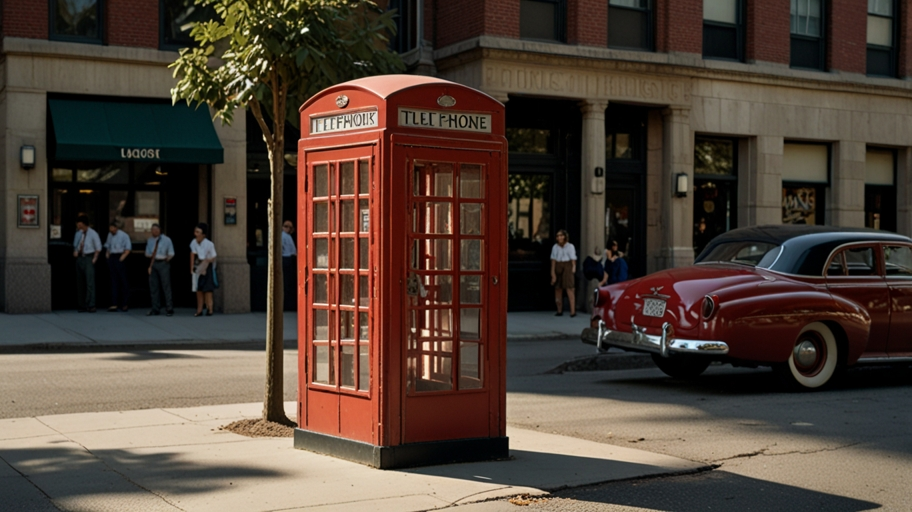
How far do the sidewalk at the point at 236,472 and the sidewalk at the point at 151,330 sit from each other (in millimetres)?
7905

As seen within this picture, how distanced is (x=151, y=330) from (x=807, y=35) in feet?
58.6

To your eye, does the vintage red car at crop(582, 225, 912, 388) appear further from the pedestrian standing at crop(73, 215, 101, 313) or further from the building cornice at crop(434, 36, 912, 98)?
the pedestrian standing at crop(73, 215, 101, 313)

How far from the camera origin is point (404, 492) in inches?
255

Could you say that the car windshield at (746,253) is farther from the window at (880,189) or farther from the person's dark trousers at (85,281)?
the window at (880,189)

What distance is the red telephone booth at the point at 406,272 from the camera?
23.1 feet

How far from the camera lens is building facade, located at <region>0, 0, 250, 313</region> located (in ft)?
66.3

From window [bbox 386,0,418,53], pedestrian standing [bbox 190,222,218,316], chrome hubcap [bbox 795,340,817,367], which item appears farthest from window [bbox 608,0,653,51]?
chrome hubcap [bbox 795,340,817,367]

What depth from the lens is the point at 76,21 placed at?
69.0 feet

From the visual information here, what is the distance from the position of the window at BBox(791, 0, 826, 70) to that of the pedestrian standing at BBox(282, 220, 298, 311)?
43.7 ft

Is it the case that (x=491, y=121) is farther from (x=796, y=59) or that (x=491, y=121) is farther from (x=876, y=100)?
(x=876, y=100)

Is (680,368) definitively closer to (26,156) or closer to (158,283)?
(158,283)

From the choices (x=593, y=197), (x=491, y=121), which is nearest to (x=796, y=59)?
(x=593, y=197)

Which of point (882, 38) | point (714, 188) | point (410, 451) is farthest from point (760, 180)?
point (410, 451)

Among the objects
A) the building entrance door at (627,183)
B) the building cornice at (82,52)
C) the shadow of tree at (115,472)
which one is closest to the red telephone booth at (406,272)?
the shadow of tree at (115,472)
